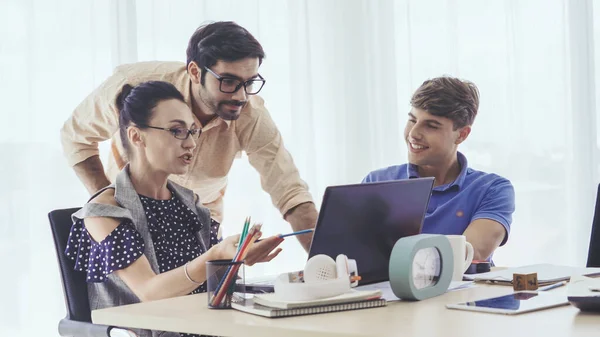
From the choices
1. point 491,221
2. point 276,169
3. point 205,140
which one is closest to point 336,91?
point 276,169

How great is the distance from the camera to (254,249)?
5.28 feet

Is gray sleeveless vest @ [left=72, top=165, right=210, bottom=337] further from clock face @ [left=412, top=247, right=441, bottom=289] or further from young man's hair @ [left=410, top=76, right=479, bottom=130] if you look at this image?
young man's hair @ [left=410, top=76, right=479, bottom=130]

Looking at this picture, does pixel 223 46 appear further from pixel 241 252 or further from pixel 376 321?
pixel 376 321

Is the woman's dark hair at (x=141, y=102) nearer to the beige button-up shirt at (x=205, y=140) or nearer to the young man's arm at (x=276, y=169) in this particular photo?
the beige button-up shirt at (x=205, y=140)

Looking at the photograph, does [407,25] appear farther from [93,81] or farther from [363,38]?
[93,81]

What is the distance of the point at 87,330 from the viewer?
185cm

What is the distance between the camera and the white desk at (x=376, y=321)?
119cm

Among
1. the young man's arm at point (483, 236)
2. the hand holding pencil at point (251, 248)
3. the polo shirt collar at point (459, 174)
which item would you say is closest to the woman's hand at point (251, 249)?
the hand holding pencil at point (251, 248)

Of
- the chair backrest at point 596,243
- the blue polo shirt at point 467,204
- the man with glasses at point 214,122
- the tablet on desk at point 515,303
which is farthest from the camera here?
the man with glasses at point 214,122

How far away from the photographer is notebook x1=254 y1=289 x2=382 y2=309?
54.9 inches

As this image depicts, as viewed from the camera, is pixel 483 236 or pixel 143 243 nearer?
pixel 143 243

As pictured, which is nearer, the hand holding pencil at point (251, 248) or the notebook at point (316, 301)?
the notebook at point (316, 301)

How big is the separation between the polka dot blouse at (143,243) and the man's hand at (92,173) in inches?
22.7

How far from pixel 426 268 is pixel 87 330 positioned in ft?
2.71
